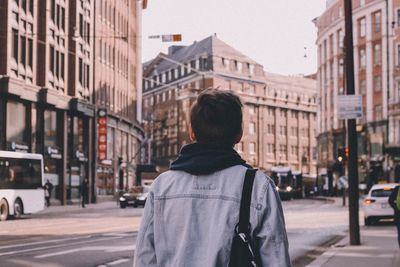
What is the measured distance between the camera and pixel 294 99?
128 metres

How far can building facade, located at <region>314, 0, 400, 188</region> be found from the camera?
66.9 m

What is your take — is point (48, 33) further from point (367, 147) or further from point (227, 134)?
point (227, 134)

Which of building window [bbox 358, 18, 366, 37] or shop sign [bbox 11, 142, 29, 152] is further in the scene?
building window [bbox 358, 18, 366, 37]

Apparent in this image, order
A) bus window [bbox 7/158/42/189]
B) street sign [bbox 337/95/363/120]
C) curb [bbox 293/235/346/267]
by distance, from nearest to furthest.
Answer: curb [bbox 293/235/346/267] → street sign [bbox 337/95/363/120] → bus window [bbox 7/158/42/189]

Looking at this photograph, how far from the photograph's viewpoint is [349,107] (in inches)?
629

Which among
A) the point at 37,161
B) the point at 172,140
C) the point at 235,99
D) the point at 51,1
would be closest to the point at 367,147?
the point at 51,1

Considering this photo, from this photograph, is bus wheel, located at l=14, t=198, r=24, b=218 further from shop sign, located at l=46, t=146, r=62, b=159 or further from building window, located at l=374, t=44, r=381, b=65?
building window, located at l=374, t=44, r=381, b=65

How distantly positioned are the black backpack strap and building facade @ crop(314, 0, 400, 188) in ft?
197

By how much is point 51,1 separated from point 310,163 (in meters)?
90.2

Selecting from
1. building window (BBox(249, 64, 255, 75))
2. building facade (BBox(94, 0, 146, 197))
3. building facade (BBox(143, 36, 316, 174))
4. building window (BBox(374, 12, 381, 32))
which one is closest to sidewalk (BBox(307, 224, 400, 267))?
building facade (BBox(94, 0, 146, 197))

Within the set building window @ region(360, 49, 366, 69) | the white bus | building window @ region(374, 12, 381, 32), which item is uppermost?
building window @ region(374, 12, 381, 32)

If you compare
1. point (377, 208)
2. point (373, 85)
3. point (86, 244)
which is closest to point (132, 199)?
point (377, 208)

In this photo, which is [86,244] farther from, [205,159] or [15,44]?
[15,44]

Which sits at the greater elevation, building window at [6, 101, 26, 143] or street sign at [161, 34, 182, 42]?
street sign at [161, 34, 182, 42]
